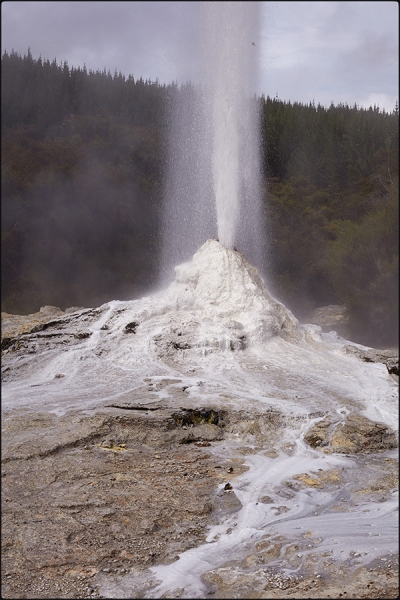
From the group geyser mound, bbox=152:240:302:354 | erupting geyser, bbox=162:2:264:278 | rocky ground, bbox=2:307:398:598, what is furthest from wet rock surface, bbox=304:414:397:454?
erupting geyser, bbox=162:2:264:278

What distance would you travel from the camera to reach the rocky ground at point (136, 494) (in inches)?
95.4

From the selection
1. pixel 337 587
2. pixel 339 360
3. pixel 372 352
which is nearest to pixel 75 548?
pixel 337 587

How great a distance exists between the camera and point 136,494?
12.4 feet

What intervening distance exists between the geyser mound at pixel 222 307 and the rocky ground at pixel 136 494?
197 centimetres

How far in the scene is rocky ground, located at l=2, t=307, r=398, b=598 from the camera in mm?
2424

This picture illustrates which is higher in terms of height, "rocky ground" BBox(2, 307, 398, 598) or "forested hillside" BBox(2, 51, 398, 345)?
"forested hillside" BBox(2, 51, 398, 345)

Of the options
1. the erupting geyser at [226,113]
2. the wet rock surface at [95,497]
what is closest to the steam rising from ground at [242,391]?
the wet rock surface at [95,497]

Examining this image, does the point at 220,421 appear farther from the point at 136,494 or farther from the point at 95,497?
the point at 95,497

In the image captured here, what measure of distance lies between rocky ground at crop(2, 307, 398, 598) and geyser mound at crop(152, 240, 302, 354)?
77.6 inches

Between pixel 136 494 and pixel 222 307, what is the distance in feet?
15.3

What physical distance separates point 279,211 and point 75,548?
1823 centimetres

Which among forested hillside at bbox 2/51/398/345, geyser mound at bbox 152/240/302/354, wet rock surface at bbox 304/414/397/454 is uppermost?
forested hillside at bbox 2/51/398/345

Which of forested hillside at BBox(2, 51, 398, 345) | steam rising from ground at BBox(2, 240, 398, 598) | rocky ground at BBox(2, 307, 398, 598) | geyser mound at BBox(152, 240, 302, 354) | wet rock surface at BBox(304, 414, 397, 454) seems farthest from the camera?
forested hillside at BBox(2, 51, 398, 345)

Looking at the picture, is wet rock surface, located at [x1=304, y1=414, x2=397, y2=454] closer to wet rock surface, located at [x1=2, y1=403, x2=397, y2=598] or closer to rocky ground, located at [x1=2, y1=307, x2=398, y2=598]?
rocky ground, located at [x1=2, y1=307, x2=398, y2=598]
